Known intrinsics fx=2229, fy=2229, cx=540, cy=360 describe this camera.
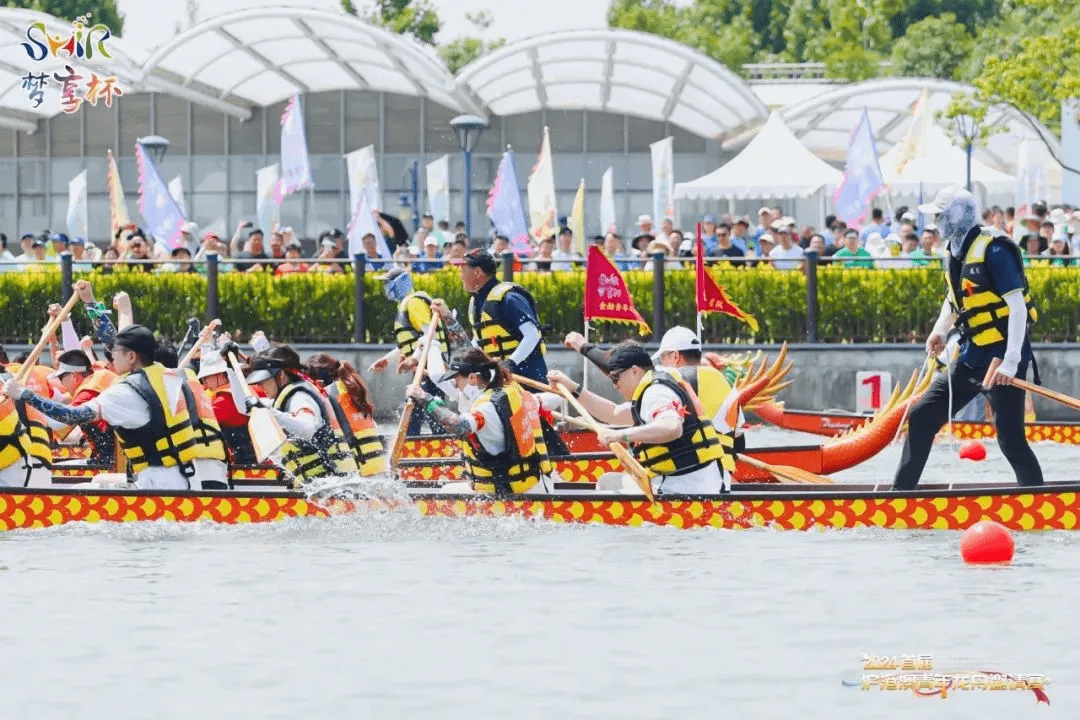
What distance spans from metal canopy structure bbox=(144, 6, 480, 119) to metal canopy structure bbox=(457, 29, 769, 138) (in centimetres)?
94

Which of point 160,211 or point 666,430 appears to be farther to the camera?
point 160,211

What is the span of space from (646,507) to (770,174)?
19.9 metres

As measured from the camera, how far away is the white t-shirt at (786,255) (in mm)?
25031

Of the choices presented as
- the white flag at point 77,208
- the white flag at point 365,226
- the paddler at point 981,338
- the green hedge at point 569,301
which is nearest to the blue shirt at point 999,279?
the paddler at point 981,338

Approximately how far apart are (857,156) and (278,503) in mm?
18266

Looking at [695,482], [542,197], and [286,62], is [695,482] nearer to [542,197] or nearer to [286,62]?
[542,197]

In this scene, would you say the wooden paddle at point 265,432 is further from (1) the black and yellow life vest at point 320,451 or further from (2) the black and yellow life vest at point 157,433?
(2) the black and yellow life vest at point 157,433

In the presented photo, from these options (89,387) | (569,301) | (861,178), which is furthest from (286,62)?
(89,387)

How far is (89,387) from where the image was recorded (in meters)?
16.0

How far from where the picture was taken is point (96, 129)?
43406 millimetres

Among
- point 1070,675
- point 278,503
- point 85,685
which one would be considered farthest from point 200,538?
point 1070,675

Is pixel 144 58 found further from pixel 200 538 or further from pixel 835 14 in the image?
pixel 835 14

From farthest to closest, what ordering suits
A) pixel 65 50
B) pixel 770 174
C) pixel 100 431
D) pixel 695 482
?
1. pixel 65 50
2. pixel 770 174
3. pixel 100 431
4. pixel 695 482

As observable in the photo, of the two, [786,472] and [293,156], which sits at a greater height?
[293,156]
